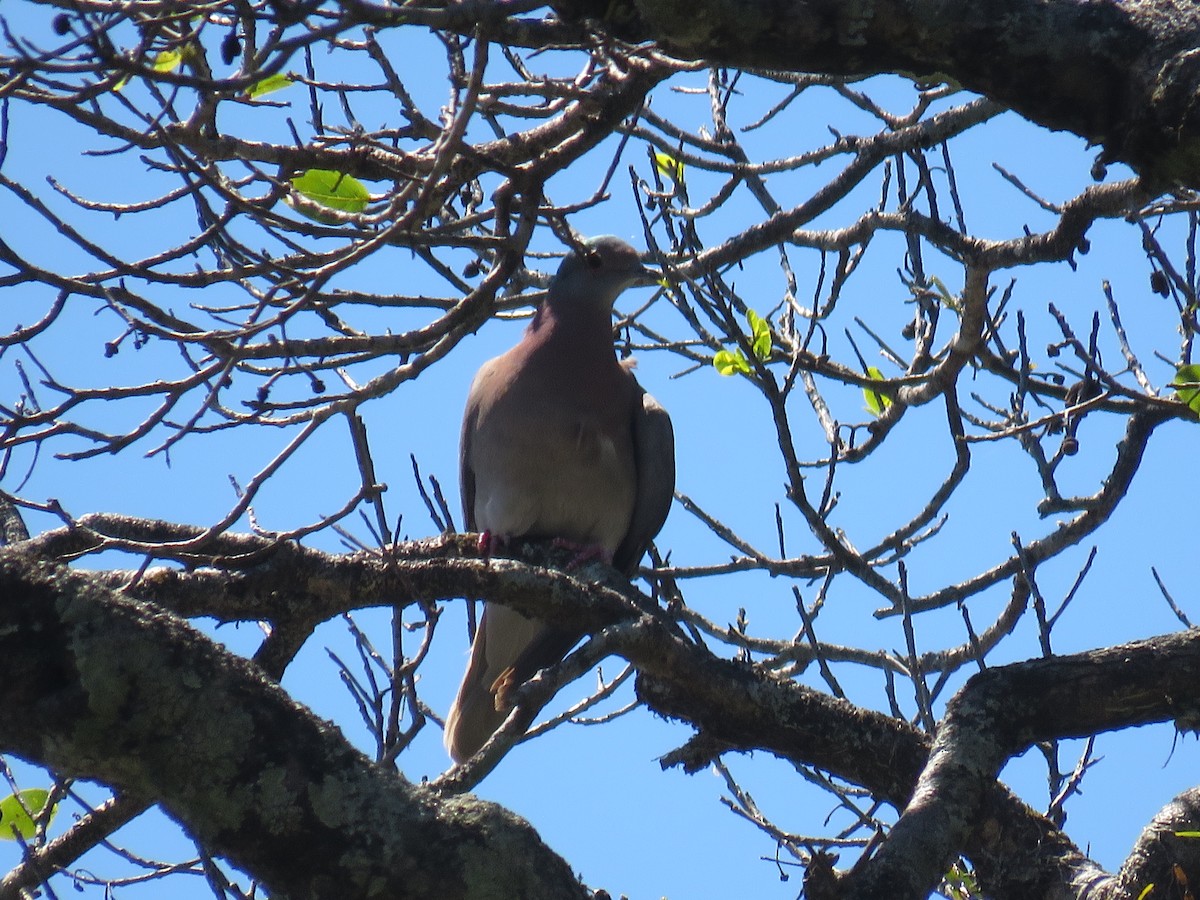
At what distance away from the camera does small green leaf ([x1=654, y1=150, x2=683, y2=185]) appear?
4.84m

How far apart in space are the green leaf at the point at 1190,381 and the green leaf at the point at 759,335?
128 cm

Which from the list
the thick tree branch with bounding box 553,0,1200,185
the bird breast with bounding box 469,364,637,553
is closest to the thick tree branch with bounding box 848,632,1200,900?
the thick tree branch with bounding box 553,0,1200,185

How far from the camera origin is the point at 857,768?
127 inches

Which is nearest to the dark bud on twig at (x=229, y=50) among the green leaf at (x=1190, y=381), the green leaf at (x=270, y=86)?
the green leaf at (x=270, y=86)

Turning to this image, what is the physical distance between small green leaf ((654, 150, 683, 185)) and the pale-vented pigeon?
62 centimetres

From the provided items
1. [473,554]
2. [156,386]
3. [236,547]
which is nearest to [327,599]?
[236,547]

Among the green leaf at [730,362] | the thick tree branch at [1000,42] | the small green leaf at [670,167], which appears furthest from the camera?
the small green leaf at [670,167]

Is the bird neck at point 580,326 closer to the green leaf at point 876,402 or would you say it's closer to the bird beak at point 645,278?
the bird beak at point 645,278

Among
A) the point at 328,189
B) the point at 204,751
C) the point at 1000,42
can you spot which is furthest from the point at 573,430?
the point at 204,751

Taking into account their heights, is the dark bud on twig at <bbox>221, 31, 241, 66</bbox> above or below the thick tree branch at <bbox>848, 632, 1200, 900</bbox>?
above

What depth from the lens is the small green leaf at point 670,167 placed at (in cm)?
484

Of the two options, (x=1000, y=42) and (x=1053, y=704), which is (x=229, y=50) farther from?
(x=1053, y=704)

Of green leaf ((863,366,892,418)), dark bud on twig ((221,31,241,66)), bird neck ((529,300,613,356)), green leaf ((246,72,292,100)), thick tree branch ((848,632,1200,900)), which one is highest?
bird neck ((529,300,613,356))

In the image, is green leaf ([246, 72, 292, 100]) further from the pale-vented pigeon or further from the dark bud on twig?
the pale-vented pigeon
